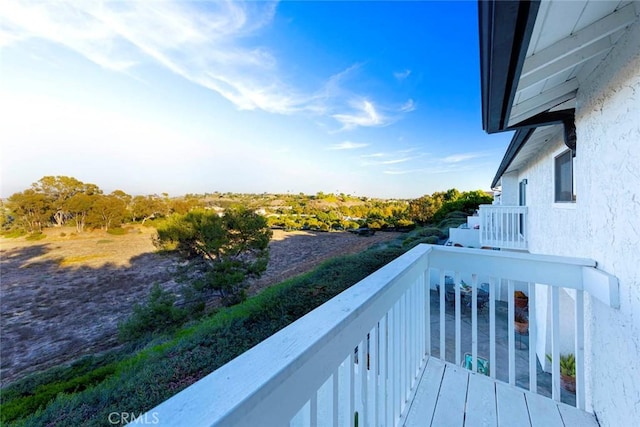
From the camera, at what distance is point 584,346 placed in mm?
1957

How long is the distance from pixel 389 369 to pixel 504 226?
7319 millimetres

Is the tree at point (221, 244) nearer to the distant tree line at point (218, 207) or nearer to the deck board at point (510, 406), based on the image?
the distant tree line at point (218, 207)

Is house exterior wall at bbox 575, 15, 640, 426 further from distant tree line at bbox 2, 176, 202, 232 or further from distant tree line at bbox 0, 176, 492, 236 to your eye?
distant tree line at bbox 2, 176, 202, 232

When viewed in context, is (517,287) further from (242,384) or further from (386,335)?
(242,384)

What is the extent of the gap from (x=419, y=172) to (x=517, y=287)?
47.9ft

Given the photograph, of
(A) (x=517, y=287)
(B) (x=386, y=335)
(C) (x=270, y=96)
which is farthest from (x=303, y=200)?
(B) (x=386, y=335)

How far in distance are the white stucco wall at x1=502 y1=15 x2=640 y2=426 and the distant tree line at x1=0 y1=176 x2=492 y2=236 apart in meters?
11.4

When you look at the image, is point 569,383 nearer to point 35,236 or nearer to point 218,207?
point 218,207

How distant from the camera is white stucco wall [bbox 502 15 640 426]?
137 cm

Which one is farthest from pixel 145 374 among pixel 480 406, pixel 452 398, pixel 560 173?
pixel 560 173

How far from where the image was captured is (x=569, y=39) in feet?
4.79

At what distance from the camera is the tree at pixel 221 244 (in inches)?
395

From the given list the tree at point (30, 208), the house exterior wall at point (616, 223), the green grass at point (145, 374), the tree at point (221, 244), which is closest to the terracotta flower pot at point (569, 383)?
the house exterior wall at point (616, 223)

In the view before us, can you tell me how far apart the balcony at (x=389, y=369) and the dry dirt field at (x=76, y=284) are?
10289mm
